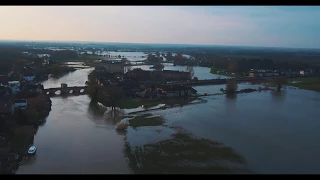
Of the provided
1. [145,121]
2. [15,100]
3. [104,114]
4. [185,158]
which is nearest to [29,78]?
[15,100]

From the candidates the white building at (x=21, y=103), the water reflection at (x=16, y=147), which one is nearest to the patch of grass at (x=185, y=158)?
the water reflection at (x=16, y=147)

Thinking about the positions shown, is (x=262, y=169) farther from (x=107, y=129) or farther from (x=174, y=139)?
(x=107, y=129)

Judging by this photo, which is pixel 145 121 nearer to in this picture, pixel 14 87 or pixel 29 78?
pixel 14 87

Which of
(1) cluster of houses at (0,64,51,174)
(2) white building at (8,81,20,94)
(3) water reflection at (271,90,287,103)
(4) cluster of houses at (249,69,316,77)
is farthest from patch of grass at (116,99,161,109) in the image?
(4) cluster of houses at (249,69,316,77)

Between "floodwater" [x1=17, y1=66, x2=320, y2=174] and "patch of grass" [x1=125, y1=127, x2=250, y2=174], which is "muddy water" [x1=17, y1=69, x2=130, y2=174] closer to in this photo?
"floodwater" [x1=17, y1=66, x2=320, y2=174]

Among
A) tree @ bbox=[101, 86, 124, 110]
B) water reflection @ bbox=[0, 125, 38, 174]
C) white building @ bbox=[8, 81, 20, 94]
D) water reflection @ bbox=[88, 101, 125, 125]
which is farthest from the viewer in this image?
white building @ bbox=[8, 81, 20, 94]

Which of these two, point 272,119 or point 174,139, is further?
point 272,119

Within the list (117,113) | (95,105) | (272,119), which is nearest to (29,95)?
(95,105)
